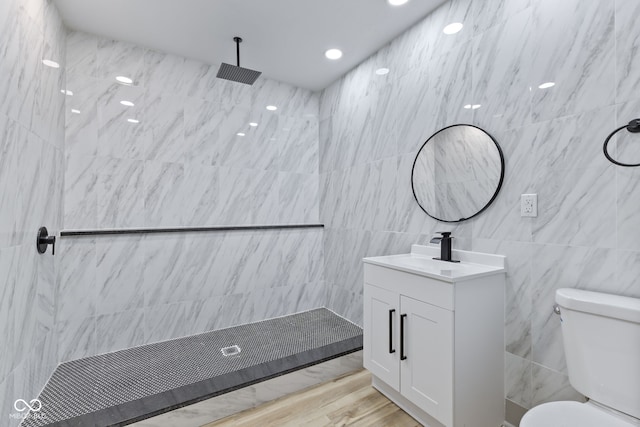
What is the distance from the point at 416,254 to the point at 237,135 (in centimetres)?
200

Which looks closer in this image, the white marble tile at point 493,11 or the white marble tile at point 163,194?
the white marble tile at point 493,11

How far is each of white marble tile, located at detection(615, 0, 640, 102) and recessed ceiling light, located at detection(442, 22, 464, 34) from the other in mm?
790

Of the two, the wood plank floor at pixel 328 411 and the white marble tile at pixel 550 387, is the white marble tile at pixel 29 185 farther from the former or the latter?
the white marble tile at pixel 550 387

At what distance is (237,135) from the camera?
2932 mm

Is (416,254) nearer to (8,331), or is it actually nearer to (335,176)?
(335,176)

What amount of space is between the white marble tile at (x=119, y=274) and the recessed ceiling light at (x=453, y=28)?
2.76 m

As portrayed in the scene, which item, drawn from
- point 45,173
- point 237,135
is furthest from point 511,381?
point 45,173

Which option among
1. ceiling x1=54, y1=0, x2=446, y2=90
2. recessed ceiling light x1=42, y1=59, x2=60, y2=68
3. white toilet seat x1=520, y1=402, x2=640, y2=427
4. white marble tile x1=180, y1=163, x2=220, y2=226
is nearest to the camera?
white toilet seat x1=520, y1=402, x2=640, y2=427

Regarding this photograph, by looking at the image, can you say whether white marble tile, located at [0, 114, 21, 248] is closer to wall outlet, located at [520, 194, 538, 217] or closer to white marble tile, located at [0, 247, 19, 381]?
white marble tile, located at [0, 247, 19, 381]

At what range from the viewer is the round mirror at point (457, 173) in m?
1.73

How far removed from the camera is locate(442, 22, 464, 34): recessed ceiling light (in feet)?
6.26

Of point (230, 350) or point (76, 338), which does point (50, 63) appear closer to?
point (76, 338)

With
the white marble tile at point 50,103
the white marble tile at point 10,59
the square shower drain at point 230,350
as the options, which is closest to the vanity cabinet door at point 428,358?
the square shower drain at point 230,350

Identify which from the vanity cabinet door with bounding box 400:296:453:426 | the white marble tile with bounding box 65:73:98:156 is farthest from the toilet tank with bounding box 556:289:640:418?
the white marble tile with bounding box 65:73:98:156
